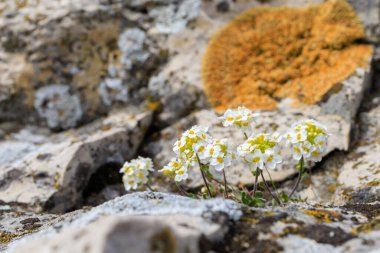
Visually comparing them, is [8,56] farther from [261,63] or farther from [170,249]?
[170,249]

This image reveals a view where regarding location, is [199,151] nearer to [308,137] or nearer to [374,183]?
[308,137]

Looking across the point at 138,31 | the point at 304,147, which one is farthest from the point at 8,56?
the point at 304,147

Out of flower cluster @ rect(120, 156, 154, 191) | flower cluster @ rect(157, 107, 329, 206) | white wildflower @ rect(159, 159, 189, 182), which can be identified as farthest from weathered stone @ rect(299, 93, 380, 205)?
flower cluster @ rect(120, 156, 154, 191)

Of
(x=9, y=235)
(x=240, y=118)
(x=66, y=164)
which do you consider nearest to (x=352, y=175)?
(x=240, y=118)

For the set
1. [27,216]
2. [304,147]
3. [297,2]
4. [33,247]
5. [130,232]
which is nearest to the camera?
[130,232]

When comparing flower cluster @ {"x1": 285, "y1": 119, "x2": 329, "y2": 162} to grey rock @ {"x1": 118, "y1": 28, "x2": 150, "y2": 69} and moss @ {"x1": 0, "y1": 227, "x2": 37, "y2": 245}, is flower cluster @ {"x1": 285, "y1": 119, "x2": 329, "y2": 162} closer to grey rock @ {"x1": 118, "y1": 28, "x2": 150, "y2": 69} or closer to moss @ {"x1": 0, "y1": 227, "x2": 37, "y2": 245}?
moss @ {"x1": 0, "y1": 227, "x2": 37, "y2": 245}

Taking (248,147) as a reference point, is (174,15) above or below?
above

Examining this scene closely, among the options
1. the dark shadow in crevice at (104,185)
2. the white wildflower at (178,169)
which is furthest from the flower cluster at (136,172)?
the dark shadow in crevice at (104,185)
